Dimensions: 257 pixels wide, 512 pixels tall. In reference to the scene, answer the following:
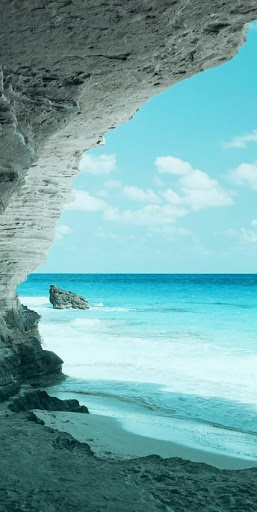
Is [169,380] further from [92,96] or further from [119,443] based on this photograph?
[92,96]

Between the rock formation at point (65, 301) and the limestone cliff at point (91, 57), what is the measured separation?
28.5m

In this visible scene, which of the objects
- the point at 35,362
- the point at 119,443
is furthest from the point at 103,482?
the point at 35,362

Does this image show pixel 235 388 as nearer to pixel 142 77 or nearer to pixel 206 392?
pixel 206 392

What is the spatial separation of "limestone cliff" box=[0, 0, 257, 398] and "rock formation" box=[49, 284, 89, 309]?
28.5 metres

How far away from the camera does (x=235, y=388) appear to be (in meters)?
11.3

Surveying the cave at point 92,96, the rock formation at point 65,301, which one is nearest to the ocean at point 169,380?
the cave at point 92,96

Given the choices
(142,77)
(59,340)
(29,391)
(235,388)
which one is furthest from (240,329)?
(142,77)

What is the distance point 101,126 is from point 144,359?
8.74 meters

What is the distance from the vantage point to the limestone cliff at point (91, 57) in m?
4.18

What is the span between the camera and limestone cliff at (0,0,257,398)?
4.18 metres

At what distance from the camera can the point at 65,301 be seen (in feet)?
119

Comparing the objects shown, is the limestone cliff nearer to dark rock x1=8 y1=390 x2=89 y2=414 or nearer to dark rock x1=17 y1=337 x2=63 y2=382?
dark rock x1=8 y1=390 x2=89 y2=414

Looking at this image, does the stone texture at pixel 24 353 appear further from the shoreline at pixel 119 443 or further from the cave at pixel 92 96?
the cave at pixel 92 96

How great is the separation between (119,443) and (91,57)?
4.80 m
